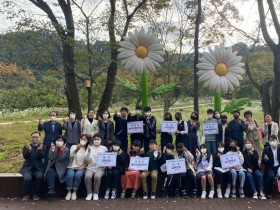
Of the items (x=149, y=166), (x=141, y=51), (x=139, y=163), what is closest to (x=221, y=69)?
(x=141, y=51)

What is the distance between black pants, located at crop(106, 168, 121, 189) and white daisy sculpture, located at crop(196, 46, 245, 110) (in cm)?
352

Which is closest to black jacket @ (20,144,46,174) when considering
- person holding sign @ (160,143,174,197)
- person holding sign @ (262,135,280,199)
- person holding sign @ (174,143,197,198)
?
person holding sign @ (160,143,174,197)

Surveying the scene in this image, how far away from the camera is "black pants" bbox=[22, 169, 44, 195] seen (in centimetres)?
729

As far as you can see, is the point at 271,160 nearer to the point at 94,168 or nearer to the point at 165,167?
the point at 165,167

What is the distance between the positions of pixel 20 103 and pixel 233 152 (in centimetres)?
2490

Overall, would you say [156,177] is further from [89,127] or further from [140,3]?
[140,3]

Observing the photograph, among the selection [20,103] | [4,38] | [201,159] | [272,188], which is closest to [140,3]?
[4,38]

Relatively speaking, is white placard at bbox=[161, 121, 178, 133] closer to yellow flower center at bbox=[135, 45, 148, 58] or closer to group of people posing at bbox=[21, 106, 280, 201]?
group of people posing at bbox=[21, 106, 280, 201]

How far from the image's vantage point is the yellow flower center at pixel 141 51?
945cm

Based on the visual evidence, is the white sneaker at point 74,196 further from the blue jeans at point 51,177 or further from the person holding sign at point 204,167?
the person holding sign at point 204,167

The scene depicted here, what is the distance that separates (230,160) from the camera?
743 cm

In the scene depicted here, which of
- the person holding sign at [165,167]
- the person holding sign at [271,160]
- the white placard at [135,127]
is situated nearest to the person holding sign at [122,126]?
the white placard at [135,127]

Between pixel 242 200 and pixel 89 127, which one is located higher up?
pixel 89 127

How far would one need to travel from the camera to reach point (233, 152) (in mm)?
7504
